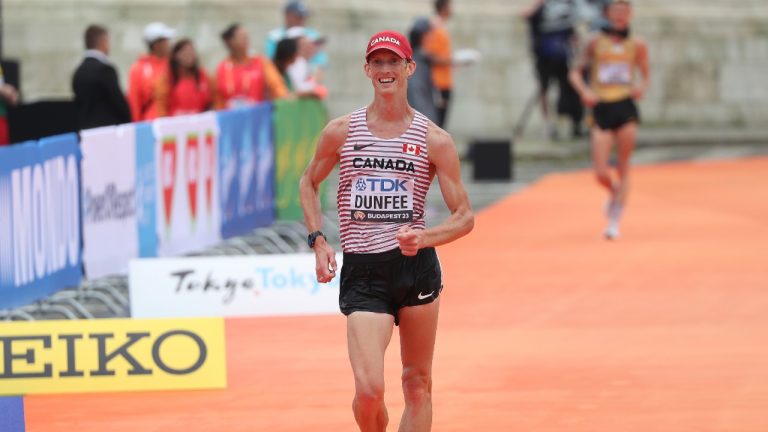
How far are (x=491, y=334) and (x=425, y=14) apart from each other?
1764 centimetres

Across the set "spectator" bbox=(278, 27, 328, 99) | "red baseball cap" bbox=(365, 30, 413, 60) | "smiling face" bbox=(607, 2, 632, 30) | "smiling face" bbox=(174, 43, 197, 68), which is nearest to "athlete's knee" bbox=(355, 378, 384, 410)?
"red baseball cap" bbox=(365, 30, 413, 60)

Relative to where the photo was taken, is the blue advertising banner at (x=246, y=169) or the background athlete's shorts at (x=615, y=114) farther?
the background athlete's shorts at (x=615, y=114)

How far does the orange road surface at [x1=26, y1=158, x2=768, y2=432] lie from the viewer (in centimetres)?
913

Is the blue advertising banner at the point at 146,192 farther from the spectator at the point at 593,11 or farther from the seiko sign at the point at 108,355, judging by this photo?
the spectator at the point at 593,11

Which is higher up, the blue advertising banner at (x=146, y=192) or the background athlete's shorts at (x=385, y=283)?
the background athlete's shorts at (x=385, y=283)

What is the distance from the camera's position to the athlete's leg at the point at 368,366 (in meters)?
7.19

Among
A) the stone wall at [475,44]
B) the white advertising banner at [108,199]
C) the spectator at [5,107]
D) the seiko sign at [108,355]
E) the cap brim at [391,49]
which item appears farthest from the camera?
the stone wall at [475,44]

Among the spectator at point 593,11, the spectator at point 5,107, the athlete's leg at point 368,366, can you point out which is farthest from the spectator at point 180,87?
the spectator at point 593,11

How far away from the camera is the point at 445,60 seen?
23.2 m

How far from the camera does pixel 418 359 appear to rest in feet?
24.7

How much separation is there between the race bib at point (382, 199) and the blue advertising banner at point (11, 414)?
2012 millimetres

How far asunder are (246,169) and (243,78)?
5.05ft

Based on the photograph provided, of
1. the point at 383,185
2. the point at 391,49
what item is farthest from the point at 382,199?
the point at 391,49

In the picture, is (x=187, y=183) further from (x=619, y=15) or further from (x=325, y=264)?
(x=325, y=264)
